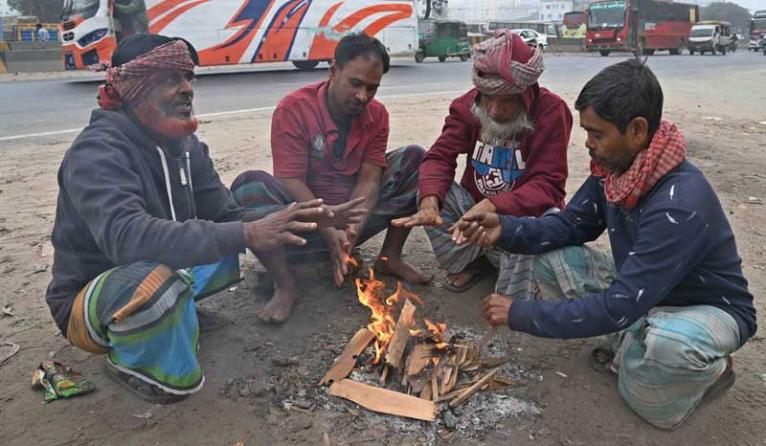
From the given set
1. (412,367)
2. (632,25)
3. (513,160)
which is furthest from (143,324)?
(632,25)

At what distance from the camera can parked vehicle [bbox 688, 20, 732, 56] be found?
122 ft

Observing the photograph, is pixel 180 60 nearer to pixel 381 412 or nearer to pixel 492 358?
pixel 381 412

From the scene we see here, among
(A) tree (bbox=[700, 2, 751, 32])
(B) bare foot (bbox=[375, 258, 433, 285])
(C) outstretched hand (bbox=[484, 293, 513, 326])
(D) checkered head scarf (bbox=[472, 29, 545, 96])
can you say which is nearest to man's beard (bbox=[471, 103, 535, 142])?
(D) checkered head scarf (bbox=[472, 29, 545, 96])

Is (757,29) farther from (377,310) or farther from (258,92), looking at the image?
(377,310)

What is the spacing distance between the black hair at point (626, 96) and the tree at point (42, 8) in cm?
4302

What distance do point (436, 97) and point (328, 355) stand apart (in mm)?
9998

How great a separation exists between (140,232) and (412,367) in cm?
128

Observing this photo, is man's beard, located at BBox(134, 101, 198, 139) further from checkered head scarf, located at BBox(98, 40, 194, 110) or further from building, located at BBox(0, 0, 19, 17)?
building, located at BBox(0, 0, 19, 17)

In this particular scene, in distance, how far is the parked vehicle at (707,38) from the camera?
3709cm

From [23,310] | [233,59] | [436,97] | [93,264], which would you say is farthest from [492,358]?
[233,59]

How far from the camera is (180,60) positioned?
2521mm

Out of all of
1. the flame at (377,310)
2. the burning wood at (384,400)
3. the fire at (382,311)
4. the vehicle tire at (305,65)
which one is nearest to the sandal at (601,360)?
the fire at (382,311)

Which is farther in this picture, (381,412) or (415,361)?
(415,361)

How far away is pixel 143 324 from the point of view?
2236 mm
